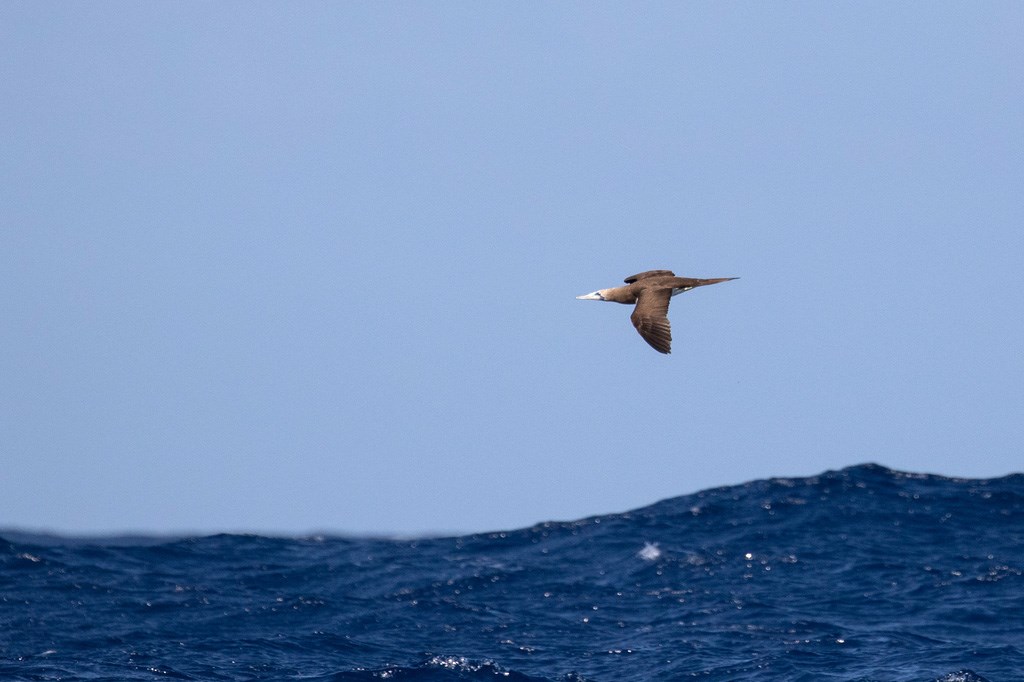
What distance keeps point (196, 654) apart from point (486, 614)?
18.7 feet

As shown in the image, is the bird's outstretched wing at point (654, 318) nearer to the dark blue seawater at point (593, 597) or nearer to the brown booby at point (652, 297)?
the brown booby at point (652, 297)

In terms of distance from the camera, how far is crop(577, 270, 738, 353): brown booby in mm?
19109

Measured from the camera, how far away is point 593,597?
2716 centimetres

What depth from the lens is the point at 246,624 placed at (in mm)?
25859

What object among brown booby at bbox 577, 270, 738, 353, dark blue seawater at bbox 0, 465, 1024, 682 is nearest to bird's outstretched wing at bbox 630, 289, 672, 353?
brown booby at bbox 577, 270, 738, 353

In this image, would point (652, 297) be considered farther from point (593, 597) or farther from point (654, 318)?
point (593, 597)

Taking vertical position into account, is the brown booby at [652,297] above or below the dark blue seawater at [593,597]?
above

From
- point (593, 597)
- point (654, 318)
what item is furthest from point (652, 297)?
point (593, 597)

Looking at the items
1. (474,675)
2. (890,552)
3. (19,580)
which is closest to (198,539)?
(19,580)

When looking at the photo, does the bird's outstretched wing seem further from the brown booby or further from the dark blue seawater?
the dark blue seawater

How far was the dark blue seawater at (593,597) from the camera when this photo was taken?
22203 mm

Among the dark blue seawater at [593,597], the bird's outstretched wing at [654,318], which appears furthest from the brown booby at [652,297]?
the dark blue seawater at [593,597]

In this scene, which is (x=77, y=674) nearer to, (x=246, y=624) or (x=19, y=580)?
(x=246, y=624)

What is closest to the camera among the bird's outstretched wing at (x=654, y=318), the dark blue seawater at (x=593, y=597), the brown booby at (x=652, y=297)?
the bird's outstretched wing at (x=654, y=318)
